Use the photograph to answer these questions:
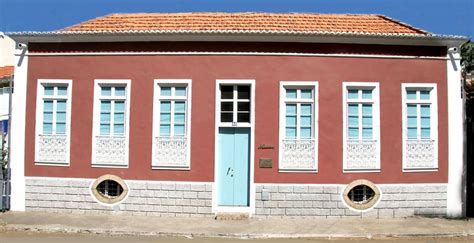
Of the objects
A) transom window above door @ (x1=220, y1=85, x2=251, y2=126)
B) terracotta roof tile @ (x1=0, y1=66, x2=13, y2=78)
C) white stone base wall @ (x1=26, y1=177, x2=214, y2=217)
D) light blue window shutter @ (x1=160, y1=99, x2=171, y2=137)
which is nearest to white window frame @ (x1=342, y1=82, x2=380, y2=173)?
transom window above door @ (x1=220, y1=85, x2=251, y2=126)

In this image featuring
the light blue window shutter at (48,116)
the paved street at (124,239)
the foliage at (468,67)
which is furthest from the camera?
the foliage at (468,67)

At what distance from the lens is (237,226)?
10.3 metres

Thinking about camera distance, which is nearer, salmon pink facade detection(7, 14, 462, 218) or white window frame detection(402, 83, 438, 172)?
salmon pink facade detection(7, 14, 462, 218)

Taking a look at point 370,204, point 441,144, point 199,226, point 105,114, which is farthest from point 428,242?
point 105,114

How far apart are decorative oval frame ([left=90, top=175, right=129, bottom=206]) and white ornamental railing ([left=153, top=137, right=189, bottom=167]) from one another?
1.00m

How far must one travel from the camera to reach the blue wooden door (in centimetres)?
1185

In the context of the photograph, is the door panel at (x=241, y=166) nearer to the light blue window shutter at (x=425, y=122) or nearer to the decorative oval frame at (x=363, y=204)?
the decorative oval frame at (x=363, y=204)

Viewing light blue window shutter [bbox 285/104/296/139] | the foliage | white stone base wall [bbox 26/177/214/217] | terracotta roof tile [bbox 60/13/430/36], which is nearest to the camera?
white stone base wall [bbox 26/177/214/217]

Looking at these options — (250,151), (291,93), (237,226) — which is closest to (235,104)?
(250,151)

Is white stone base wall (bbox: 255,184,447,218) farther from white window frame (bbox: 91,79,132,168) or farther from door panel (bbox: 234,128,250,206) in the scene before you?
white window frame (bbox: 91,79,132,168)

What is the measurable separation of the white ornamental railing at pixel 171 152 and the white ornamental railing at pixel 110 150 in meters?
0.84

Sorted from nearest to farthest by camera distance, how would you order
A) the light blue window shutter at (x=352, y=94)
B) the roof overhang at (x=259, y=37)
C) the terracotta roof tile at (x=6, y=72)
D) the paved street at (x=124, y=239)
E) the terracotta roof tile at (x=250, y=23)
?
the paved street at (x=124, y=239)
the roof overhang at (x=259, y=37)
the light blue window shutter at (x=352, y=94)
the terracotta roof tile at (x=250, y=23)
the terracotta roof tile at (x=6, y=72)

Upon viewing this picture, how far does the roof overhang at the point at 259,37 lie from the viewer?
37.9 ft

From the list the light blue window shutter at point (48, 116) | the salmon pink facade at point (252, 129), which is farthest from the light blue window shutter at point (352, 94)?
the light blue window shutter at point (48, 116)
